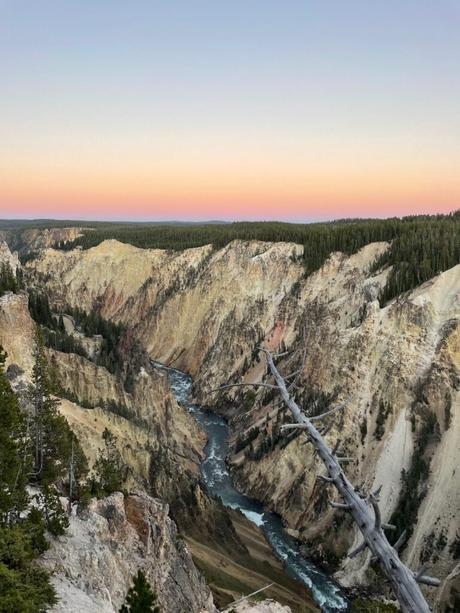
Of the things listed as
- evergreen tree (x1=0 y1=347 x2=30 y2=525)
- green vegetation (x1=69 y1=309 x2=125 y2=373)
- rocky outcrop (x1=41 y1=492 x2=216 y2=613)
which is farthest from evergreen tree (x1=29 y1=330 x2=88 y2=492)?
green vegetation (x1=69 y1=309 x2=125 y2=373)

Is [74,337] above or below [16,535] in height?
below

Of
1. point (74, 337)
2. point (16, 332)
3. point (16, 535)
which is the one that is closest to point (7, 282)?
point (16, 332)

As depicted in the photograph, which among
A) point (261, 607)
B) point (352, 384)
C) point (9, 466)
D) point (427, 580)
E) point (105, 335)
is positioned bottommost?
point (261, 607)

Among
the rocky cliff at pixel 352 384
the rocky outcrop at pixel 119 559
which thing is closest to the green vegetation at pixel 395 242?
the rocky cliff at pixel 352 384

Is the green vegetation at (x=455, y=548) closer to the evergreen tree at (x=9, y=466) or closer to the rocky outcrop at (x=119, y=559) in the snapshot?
the rocky outcrop at (x=119, y=559)

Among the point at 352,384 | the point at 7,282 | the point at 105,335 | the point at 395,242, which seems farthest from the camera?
the point at 395,242

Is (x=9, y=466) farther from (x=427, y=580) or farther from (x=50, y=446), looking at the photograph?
(x=427, y=580)
